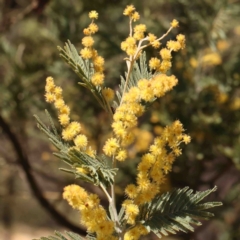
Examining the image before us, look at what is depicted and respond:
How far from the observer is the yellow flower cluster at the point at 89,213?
17.5 inches

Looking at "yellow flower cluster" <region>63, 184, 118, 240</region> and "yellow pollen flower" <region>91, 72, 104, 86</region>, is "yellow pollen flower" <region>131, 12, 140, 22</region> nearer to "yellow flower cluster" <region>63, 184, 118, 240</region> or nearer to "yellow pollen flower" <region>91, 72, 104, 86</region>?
"yellow pollen flower" <region>91, 72, 104, 86</region>

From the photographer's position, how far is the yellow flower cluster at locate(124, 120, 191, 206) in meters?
0.47

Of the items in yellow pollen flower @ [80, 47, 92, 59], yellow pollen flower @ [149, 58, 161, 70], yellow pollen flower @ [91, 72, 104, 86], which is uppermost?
yellow pollen flower @ [80, 47, 92, 59]

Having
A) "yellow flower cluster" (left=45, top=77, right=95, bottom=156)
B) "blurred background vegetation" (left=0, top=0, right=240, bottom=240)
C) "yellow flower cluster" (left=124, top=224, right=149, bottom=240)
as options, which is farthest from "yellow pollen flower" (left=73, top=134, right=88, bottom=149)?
"blurred background vegetation" (left=0, top=0, right=240, bottom=240)

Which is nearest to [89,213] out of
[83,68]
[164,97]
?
[83,68]

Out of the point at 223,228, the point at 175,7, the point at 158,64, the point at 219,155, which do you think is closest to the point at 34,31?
the point at 175,7

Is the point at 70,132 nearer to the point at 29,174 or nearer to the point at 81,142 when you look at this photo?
the point at 81,142

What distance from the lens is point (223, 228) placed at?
1323 millimetres

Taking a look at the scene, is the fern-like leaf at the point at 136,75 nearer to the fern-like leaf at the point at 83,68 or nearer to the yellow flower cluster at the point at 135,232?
the fern-like leaf at the point at 83,68

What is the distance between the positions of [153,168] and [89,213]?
0.27ft

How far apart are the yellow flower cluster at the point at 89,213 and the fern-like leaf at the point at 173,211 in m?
0.05

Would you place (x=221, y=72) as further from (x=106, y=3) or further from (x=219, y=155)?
(x=106, y=3)

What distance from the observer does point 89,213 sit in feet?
1.48

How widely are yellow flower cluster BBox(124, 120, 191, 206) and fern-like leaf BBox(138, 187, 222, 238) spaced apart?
3 centimetres
